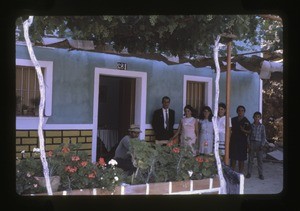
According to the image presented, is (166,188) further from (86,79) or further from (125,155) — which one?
(86,79)

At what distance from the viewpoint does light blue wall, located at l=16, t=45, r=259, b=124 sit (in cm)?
773

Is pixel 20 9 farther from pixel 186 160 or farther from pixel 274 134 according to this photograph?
pixel 274 134

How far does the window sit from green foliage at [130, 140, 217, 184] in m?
2.54

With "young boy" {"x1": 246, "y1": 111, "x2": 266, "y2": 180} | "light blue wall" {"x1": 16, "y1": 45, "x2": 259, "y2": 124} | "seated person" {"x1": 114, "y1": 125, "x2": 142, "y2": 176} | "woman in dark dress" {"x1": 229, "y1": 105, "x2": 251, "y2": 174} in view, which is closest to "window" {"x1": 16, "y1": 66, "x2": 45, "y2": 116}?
"light blue wall" {"x1": 16, "y1": 45, "x2": 259, "y2": 124}

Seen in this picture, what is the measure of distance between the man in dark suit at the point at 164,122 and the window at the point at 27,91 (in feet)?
8.13

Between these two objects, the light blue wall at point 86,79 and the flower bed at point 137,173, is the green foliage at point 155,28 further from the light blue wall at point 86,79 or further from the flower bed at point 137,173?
the light blue wall at point 86,79

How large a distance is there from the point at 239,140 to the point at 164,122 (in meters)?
1.53

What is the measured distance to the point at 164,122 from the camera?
28.2 feet

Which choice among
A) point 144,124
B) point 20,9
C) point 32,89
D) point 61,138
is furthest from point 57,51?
point 20,9

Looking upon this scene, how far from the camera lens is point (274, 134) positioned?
1315 cm

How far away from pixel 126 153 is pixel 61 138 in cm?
187

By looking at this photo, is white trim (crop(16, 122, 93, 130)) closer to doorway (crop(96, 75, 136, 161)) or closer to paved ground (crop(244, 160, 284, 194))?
doorway (crop(96, 75, 136, 161))

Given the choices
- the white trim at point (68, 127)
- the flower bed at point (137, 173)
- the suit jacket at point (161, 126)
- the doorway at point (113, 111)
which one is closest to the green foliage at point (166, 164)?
the flower bed at point (137, 173)

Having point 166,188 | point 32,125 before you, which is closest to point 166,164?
point 166,188
